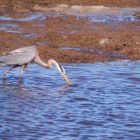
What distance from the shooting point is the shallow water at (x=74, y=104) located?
820cm

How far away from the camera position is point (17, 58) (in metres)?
11.8

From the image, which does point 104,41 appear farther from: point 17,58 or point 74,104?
point 74,104

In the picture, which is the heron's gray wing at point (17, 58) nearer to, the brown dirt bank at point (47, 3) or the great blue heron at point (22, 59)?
the great blue heron at point (22, 59)

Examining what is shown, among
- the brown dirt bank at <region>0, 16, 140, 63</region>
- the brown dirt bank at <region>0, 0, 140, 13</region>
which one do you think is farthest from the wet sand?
the brown dirt bank at <region>0, 0, 140, 13</region>

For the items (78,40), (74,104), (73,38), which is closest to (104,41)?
(78,40)

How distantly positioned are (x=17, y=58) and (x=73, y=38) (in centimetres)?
513

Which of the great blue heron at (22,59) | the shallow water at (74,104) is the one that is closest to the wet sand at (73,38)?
the shallow water at (74,104)

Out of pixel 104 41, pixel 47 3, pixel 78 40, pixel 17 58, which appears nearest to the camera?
pixel 17 58

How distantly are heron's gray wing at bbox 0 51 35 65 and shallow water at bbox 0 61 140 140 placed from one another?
0.35 metres

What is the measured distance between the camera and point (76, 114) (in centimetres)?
925

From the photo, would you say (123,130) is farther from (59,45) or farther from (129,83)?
(59,45)

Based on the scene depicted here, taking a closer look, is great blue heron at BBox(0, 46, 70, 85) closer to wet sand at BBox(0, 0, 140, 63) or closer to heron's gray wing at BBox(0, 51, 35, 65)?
heron's gray wing at BBox(0, 51, 35, 65)

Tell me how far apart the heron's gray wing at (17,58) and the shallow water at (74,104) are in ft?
1.16

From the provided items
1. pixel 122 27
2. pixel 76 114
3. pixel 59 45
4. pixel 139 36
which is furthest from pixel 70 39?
pixel 76 114
